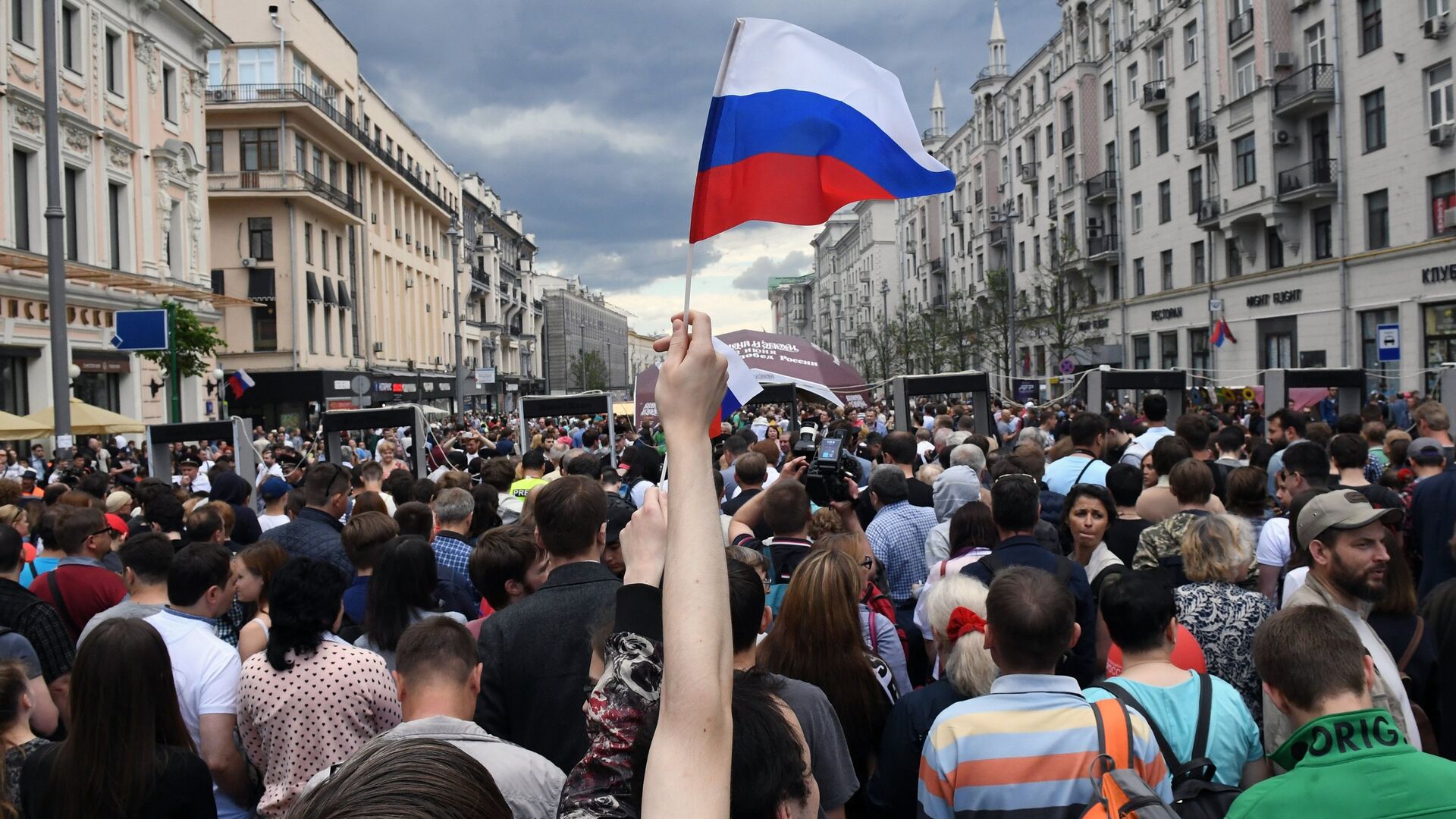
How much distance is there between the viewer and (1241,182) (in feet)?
116

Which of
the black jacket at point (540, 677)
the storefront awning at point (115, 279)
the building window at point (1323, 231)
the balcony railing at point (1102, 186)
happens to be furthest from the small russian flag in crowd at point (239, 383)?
the balcony railing at point (1102, 186)

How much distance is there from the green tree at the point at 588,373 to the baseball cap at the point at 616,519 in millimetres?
107208

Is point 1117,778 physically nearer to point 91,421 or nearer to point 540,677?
point 540,677

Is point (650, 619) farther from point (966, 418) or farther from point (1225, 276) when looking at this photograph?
point (1225, 276)

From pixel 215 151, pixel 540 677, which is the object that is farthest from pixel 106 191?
pixel 540 677

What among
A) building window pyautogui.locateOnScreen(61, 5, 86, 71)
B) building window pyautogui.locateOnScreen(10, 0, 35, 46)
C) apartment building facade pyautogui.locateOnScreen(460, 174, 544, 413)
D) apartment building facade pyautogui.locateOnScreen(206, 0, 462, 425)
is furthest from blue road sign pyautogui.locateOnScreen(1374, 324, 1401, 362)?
apartment building facade pyautogui.locateOnScreen(460, 174, 544, 413)

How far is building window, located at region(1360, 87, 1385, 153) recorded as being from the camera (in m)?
28.4

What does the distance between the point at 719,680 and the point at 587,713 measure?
1.47ft

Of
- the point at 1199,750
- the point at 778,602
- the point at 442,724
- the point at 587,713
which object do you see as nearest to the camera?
the point at 587,713

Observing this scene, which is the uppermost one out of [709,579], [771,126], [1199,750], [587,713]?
[771,126]

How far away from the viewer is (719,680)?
→ 154cm

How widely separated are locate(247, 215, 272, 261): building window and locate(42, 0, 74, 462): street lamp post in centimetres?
3216

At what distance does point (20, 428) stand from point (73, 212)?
11.3 m

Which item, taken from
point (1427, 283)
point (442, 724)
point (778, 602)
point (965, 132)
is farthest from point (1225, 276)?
point (442, 724)
